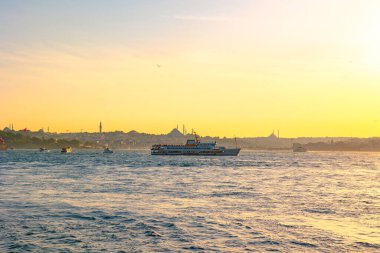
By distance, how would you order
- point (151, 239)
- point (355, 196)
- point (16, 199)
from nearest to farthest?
point (151, 239) < point (16, 199) < point (355, 196)

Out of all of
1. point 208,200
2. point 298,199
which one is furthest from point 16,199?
point 298,199

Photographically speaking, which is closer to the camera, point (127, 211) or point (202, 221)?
point (202, 221)

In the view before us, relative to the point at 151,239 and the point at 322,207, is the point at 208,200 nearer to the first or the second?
the point at 322,207

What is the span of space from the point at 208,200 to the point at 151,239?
16415mm

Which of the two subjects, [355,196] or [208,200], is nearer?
[208,200]

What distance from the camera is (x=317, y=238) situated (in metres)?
23.3

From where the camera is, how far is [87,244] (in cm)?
2170

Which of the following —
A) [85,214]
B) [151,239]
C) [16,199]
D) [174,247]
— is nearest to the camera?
[174,247]

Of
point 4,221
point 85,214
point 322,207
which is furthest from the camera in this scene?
point 322,207

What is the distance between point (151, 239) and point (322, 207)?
57.6ft

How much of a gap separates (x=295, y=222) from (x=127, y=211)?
11980 millimetres

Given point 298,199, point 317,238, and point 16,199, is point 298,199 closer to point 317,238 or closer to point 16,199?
point 317,238

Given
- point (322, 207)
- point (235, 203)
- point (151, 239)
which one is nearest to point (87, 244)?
point (151, 239)

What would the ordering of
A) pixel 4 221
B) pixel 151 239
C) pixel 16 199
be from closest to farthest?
pixel 151 239 → pixel 4 221 → pixel 16 199
